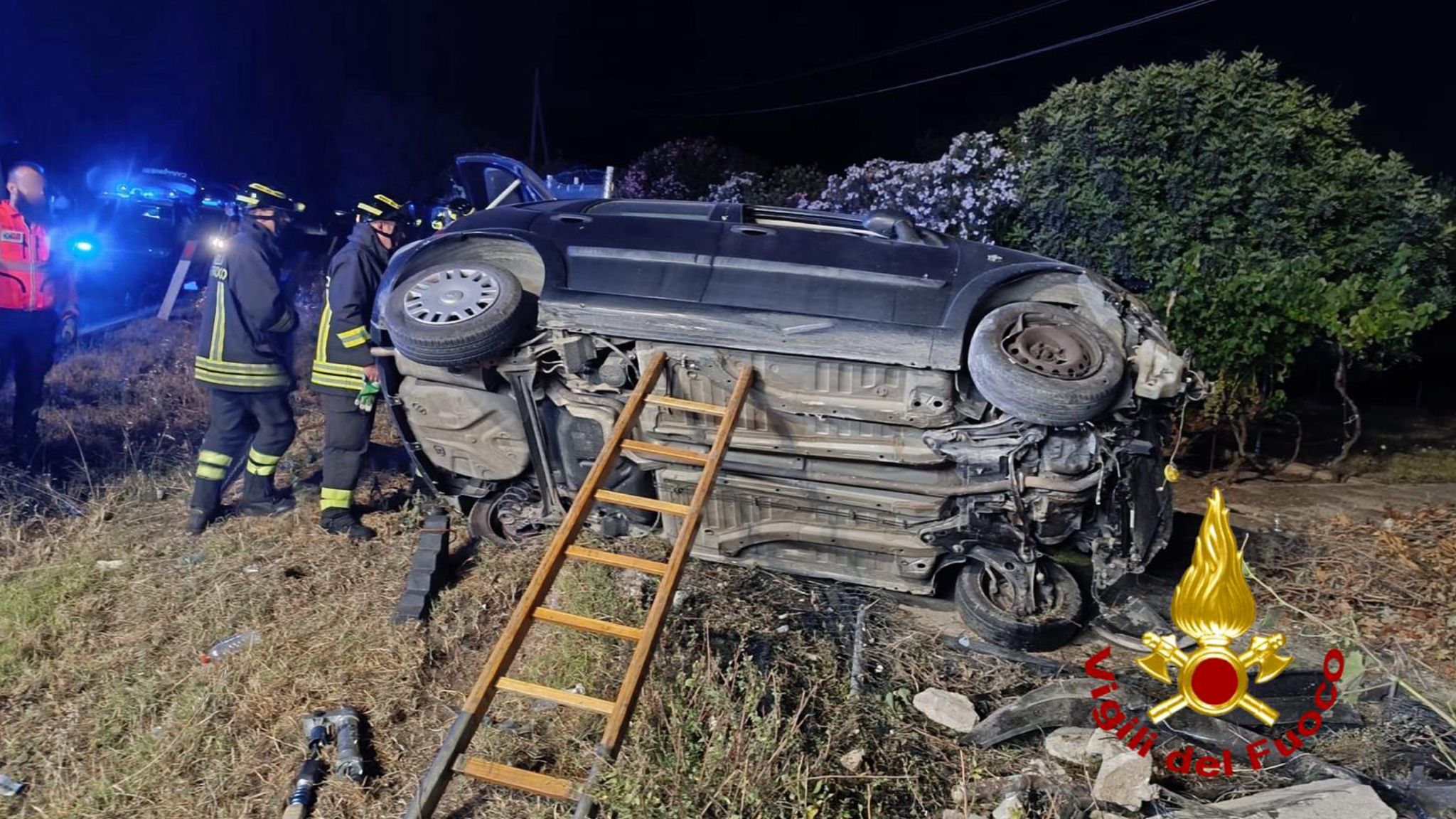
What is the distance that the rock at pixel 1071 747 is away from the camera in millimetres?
3342

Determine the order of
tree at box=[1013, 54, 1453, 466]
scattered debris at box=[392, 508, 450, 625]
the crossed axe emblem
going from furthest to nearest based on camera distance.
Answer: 1. tree at box=[1013, 54, 1453, 466]
2. scattered debris at box=[392, 508, 450, 625]
3. the crossed axe emblem

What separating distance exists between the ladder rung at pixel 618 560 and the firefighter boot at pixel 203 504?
2.87 m

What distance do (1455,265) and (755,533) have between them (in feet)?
22.6

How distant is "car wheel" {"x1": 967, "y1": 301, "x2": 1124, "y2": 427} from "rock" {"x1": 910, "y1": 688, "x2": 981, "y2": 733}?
1.12 metres

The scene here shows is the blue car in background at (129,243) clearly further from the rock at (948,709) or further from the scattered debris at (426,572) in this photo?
the rock at (948,709)

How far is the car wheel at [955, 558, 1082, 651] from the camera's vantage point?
4164 millimetres

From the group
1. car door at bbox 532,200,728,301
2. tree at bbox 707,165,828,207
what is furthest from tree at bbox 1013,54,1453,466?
car door at bbox 532,200,728,301

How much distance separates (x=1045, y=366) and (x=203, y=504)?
14.7 feet

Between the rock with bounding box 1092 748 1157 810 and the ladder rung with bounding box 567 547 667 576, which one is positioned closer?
the rock with bounding box 1092 748 1157 810

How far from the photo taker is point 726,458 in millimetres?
4109

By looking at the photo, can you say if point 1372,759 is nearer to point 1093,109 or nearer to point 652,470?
point 652,470

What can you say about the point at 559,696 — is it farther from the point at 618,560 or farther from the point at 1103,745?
the point at 1103,745

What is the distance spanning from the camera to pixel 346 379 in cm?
516

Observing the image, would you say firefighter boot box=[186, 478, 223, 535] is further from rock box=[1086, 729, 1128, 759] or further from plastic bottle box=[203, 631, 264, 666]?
rock box=[1086, 729, 1128, 759]
